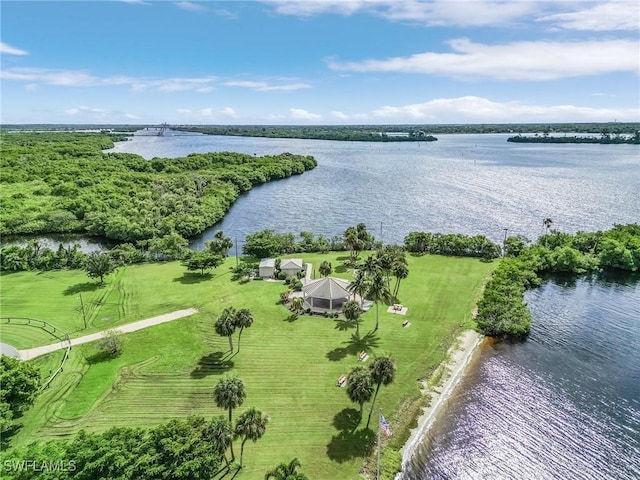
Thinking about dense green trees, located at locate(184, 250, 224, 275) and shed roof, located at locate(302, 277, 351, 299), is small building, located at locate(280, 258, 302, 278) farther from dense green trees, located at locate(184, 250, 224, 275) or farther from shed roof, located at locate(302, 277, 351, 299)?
dense green trees, located at locate(184, 250, 224, 275)

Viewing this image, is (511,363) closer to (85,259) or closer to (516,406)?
(516,406)

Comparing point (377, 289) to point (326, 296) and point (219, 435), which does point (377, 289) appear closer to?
point (326, 296)

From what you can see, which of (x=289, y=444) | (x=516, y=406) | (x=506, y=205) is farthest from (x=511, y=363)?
(x=506, y=205)

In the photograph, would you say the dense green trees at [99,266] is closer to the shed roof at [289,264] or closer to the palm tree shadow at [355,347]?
the shed roof at [289,264]

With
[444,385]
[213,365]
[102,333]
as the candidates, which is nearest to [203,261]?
[102,333]

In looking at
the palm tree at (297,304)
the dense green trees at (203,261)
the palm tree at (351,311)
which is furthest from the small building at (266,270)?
the palm tree at (351,311)

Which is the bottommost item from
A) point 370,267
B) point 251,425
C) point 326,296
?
point 326,296

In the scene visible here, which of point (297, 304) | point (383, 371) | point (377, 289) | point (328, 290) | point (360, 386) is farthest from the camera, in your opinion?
point (297, 304)
